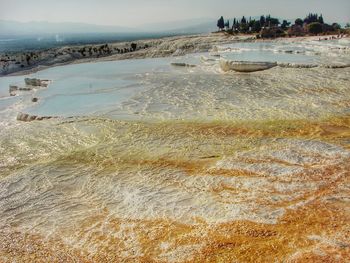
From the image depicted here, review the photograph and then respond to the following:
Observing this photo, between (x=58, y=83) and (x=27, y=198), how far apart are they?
19571mm

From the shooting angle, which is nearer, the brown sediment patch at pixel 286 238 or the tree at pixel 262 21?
the brown sediment patch at pixel 286 238

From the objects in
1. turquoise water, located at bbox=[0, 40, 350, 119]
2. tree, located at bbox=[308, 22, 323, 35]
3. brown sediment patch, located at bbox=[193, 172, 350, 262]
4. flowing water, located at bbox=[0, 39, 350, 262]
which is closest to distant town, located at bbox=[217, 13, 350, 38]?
tree, located at bbox=[308, 22, 323, 35]

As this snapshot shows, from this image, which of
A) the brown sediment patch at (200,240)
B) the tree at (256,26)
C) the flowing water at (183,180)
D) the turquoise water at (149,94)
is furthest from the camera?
the tree at (256,26)

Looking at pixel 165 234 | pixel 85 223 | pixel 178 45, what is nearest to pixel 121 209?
pixel 85 223

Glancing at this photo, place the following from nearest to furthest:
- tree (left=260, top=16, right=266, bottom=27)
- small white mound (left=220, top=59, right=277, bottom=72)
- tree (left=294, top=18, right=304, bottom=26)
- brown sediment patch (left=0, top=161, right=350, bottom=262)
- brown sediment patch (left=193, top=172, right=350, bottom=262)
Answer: brown sediment patch (left=193, top=172, right=350, bottom=262) < brown sediment patch (left=0, top=161, right=350, bottom=262) < small white mound (left=220, top=59, right=277, bottom=72) < tree (left=294, top=18, right=304, bottom=26) < tree (left=260, top=16, right=266, bottom=27)

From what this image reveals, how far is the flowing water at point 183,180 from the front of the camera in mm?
7160

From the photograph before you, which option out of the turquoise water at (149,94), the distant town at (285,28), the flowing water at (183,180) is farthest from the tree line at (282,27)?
the flowing water at (183,180)

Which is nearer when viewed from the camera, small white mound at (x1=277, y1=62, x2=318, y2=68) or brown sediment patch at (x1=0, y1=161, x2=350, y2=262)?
brown sediment patch at (x1=0, y1=161, x2=350, y2=262)

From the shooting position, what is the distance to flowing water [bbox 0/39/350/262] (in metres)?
7.16

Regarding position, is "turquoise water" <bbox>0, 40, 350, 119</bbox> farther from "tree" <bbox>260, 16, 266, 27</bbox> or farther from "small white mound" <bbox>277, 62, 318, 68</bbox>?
"tree" <bbox>260, 16, 266, 27</bbox>

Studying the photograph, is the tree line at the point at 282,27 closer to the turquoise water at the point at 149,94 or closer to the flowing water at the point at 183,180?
the turquoise water at the point at 149,94

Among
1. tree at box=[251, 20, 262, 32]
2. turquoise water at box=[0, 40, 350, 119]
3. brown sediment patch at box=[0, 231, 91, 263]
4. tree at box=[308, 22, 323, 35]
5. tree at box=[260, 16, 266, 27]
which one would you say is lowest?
brown sediment patch at box=[0, 231, 91, 263]

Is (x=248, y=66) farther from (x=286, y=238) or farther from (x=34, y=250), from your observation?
(x=34, y=250)

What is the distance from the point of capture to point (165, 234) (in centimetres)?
750
